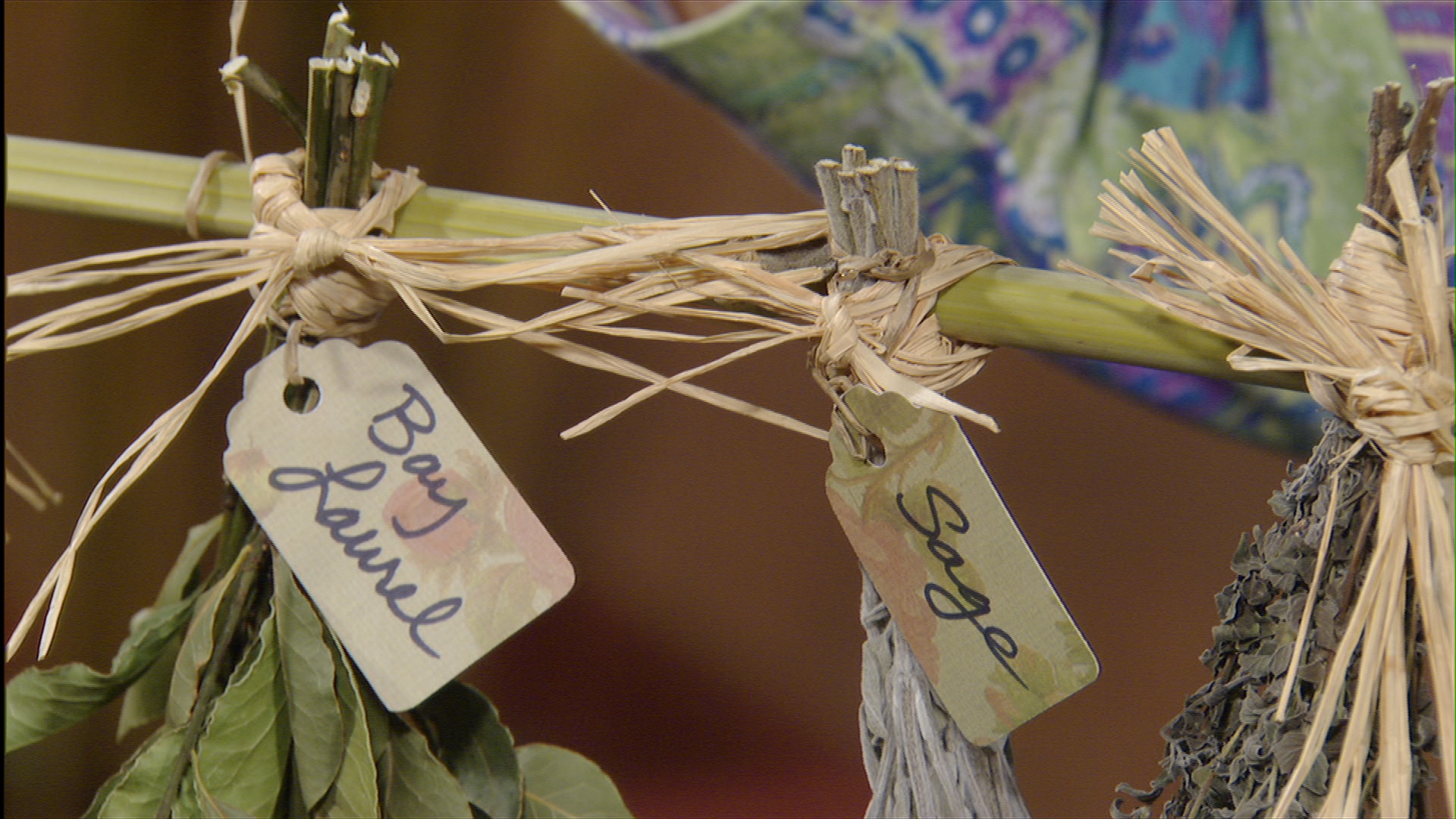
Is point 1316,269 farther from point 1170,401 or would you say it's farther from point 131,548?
point 131,548

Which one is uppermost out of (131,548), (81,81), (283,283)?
(81,81)

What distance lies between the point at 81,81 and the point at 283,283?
0.33m

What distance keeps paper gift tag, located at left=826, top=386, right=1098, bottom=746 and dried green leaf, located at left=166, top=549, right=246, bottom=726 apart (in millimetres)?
248

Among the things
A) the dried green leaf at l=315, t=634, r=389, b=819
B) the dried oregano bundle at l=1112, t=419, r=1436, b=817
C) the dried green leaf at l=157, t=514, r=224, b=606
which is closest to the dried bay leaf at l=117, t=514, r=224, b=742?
the dried green leaf at l=157, t=514, r=224, b=606

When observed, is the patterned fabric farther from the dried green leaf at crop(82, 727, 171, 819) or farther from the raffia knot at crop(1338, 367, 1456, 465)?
the dried green leaf at crop(82, 727, 171, 819)

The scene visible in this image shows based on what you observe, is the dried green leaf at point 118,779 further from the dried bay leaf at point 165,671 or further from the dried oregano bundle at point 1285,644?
the dried oregano bundle at point 1285,644

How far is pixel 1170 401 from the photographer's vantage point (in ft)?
1.42

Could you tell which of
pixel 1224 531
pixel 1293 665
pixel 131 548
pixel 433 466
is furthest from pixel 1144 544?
pixel 131 548

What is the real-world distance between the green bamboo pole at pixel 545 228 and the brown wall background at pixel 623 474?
0.14 m

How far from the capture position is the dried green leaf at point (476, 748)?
18.2 inches

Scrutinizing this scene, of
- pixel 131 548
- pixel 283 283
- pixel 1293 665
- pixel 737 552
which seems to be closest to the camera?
pixel 1293 665

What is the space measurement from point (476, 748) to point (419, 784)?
0.04 m

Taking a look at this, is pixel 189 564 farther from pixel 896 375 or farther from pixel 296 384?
pixel 896 375

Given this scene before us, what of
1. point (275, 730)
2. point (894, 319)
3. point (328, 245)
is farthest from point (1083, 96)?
point (275, 730)
